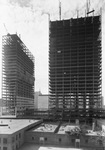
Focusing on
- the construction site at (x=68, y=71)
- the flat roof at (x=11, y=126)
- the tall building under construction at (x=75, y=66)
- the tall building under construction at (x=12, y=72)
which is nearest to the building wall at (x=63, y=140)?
the flat roof at (x=11, y=126)

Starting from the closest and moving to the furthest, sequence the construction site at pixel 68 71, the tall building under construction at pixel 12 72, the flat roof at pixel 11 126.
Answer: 1. the flat roof at pixel 11 126
2. the construction site at pixel 68 71
3. the tall building under construction at pixel 12 72

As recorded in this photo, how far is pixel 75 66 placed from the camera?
481 feet

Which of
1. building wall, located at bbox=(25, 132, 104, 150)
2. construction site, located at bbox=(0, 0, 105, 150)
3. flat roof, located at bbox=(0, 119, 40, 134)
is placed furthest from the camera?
construction site, located at bbox=(0, 0, 105, 150)

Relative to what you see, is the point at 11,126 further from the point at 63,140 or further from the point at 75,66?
the point at 75,66

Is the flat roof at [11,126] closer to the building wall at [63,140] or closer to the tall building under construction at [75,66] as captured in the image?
the building wall at [63,140]

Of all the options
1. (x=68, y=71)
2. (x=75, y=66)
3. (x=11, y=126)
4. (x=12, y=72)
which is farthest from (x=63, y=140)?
(x=12, y=72)

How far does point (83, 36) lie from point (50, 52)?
40.5 metres

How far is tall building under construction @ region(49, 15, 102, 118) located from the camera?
142 metres

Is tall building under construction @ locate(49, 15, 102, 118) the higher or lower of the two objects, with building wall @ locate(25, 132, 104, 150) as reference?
higher

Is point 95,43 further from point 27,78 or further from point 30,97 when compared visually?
point 30,97

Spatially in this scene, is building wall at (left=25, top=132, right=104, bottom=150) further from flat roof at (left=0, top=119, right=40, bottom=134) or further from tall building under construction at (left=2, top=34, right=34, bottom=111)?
tall building under construction at (left=2, top=34, right=34, bottom=111)

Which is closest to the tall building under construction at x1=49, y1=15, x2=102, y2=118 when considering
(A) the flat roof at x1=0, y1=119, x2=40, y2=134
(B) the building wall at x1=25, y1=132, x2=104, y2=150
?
(A) the flat roof at x1=0, y1=119, x2=40, y2=134

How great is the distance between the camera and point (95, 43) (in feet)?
487

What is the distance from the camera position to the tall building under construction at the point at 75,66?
142250 millimetres
